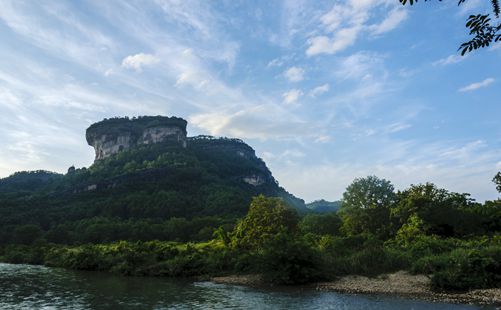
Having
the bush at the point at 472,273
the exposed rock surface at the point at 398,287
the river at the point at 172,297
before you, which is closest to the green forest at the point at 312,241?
the bush at the point at 472,273

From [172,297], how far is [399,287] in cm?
2151

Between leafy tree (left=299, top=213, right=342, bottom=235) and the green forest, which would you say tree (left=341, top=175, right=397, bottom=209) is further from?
leafy tree (left=299, top=213, right=342, bottom=235)

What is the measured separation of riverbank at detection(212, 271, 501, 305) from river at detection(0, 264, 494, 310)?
2205mm

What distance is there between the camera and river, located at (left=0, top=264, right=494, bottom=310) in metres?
30.2

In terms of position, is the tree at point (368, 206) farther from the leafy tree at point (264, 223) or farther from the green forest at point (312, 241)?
the leafy tree at point (264, 223)

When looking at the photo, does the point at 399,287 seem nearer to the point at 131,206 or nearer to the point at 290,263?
the point at 290,263

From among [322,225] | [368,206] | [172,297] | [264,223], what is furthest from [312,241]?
[172,297]

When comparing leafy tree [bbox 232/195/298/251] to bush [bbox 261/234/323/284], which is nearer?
bush [bbox 261/234/323/284]

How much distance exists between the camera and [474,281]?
34.4 metres

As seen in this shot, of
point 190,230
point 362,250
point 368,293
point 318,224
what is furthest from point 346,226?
point 190,230

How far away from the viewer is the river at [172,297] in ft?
98.9

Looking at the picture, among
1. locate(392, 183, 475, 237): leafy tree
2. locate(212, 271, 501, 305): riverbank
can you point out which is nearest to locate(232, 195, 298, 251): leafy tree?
locate(212, 271, 501, 305): riverbank

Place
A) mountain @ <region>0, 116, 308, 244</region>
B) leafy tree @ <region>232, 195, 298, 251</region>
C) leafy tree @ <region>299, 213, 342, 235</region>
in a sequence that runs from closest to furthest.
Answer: leafy tree @ <region>232, 195, 298, 251</region>, leafy tree @ <region>299, 213, 342, 235</region>, mountain @ <region>0, 116, 308, 244</region>

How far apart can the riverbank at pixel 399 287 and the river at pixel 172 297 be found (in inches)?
86.8
